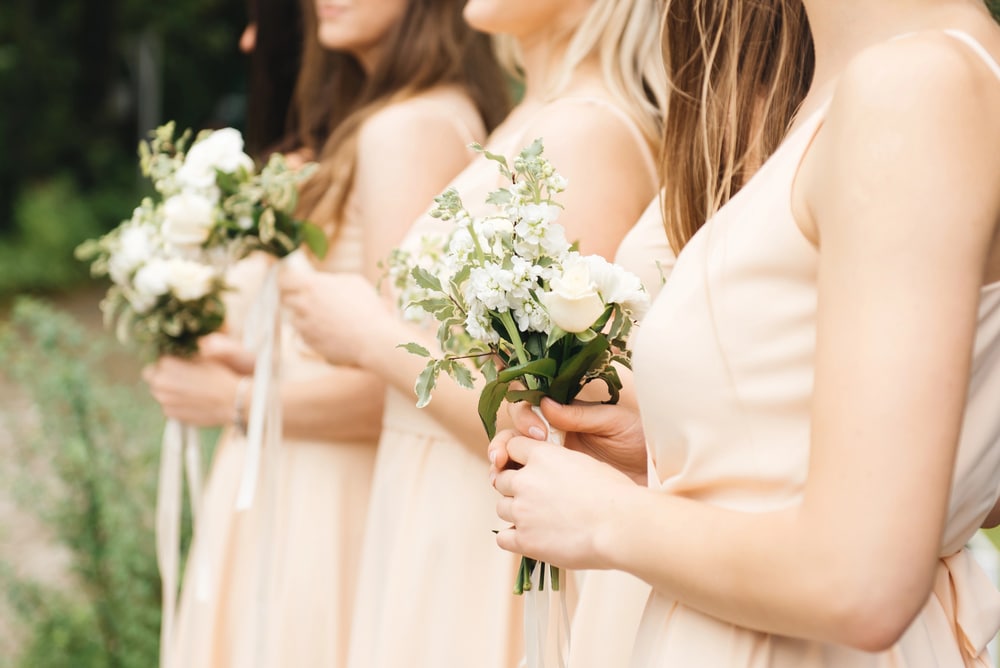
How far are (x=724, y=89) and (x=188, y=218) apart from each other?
1309mm

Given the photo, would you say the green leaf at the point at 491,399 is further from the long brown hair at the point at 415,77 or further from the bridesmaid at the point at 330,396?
the long brown hair at the point at 415,77

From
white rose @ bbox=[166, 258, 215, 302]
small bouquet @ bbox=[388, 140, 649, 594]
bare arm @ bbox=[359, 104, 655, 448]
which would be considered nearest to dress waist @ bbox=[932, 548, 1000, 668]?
small bouquet @ bbox=[388, 140, 649, 594]

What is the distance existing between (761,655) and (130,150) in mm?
15260

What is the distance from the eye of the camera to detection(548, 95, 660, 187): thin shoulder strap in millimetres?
2105

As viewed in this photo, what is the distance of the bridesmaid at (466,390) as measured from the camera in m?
2.07

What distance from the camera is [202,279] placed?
265 cm

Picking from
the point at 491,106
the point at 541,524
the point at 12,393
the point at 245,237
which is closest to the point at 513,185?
the point at 541,524

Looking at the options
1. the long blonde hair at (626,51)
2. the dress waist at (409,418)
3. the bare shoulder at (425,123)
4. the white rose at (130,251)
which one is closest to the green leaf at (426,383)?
the dress waist at (409,418)

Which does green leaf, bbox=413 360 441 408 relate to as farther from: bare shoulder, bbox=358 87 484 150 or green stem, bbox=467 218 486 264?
bare shoulder, bbox=358 87 484 150

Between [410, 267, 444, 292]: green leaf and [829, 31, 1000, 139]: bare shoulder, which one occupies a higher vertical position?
[829, 31, 1000, 139]: bare shoulder

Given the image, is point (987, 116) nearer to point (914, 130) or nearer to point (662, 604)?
point (914, 130)

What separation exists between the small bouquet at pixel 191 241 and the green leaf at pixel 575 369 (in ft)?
3.75

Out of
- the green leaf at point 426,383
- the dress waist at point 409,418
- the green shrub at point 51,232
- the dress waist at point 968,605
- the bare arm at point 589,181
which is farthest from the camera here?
the green shrub at point 51,232

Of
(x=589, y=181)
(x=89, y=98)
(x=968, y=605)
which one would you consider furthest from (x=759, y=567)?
(x=89, y=98)
